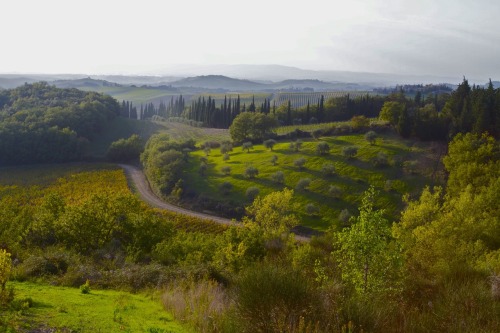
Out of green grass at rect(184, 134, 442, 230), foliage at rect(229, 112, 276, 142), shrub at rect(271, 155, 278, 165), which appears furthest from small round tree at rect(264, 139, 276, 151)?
foliage at rect(229, 112, 276, 142)

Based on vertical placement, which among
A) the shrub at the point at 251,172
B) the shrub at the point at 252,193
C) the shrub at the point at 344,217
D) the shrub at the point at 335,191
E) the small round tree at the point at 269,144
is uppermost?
the small round tree at the point at 269,144

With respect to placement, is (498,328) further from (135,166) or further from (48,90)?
(48,90)

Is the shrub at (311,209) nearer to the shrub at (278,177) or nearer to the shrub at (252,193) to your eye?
the shrub at (252,193)

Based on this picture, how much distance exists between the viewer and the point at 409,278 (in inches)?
683

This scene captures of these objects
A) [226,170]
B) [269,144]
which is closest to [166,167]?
[226,170]

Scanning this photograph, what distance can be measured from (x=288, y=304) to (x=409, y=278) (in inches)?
373

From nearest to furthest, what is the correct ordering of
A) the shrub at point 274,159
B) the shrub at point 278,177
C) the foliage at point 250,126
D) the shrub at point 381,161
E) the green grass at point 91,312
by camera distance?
1. the green grass at point 91,312
2. the shrub at point 278,177
3. the shrub at point 381,161
4. the shrub at point 274,159
5. the foliage at point 250,126

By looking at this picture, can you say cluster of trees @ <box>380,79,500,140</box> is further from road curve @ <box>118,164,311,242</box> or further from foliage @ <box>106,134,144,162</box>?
foliage @ <box>106,134,144,162</box>

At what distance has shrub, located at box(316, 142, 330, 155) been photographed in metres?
84.7

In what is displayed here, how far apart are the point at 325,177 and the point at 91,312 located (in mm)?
66010

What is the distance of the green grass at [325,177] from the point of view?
67.8 meters

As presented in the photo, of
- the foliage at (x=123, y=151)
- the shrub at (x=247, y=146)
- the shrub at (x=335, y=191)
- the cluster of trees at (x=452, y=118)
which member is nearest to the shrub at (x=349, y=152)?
the shrub at (x=335, y=191)

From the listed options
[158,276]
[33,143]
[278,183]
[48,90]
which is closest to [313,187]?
[278,183]

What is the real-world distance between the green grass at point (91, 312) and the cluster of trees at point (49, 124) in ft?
337
